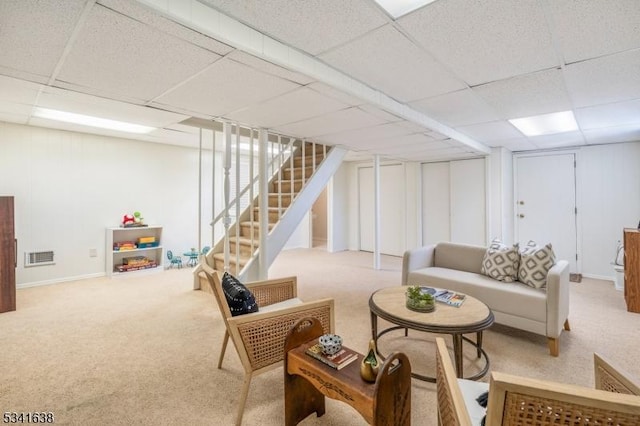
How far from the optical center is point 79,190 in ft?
15.5

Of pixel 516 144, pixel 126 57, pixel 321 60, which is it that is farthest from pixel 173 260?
pixel 516 144

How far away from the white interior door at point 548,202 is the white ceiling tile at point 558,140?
360 millimetres

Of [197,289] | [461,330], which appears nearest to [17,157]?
[197,289]

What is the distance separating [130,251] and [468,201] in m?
6.36

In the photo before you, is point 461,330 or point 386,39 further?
point 461,330

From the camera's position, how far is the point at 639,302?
338 centimetres

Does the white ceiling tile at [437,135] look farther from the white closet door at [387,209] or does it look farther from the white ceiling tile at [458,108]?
the white closet door at [387,209]

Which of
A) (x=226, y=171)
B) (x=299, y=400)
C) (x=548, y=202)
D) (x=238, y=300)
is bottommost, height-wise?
(x=299, y=400)

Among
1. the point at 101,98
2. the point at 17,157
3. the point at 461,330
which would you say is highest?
the point at 101,98

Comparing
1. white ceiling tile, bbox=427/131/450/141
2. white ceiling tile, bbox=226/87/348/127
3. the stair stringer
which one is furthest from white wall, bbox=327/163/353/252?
white ceiling tile, bbox=226/87/348/127

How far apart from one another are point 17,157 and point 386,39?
5193mm

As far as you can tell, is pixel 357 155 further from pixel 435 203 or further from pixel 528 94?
pixel 528 94

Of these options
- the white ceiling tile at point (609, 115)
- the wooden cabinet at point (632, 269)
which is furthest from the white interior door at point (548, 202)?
the wooden cabinet at point (632, 269)

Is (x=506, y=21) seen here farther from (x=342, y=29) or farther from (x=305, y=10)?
(x=305, y=10)
